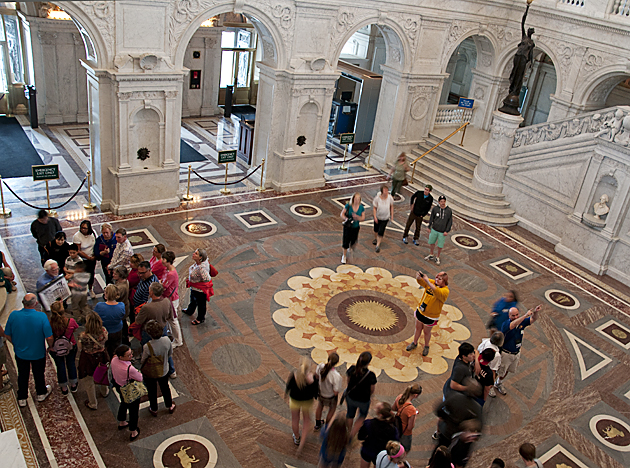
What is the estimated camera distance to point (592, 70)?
14.9 meters

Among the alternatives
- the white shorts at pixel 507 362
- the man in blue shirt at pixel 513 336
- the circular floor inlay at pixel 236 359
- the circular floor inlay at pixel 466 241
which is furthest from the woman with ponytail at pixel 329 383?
→ the circular floor inlay at pixel 466 241

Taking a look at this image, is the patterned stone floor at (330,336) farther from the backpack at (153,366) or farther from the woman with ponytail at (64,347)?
the backpack at (153,366)

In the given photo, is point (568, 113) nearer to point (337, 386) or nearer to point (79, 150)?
point (337, 386)

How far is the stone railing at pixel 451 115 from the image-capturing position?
17703 millimetres

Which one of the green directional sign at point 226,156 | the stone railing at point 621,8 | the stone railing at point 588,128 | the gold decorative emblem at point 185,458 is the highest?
the stone railing at point 621,8

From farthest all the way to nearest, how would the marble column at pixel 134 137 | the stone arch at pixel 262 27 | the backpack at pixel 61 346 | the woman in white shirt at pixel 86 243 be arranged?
the stone arch at pixel 262 27 < the marble column at pixel 134 137 < the woman in white shirt at pixel 86 243 < the backpack at pixel 61 346

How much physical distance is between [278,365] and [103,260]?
3.15 metres

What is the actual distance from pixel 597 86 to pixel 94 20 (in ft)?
41.6

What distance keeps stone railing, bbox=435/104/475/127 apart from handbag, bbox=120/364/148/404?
1378 cm

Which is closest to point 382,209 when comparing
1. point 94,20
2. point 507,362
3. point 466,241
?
Result: point 466,241

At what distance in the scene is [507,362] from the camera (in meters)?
8.09

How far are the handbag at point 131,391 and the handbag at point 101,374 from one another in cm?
59

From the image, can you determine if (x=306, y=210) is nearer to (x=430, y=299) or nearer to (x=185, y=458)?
(x=430, y=299)

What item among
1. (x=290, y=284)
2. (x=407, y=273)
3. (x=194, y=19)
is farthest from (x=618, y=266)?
(x=194, y=19)
